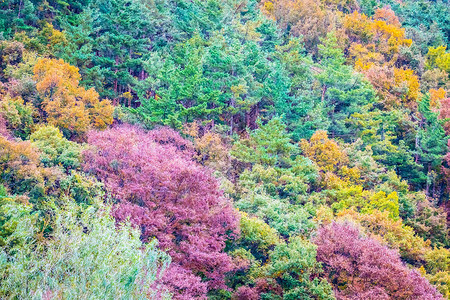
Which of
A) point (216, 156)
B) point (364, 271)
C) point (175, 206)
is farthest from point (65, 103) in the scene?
point (364, 271)

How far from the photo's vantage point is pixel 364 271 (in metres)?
22.8

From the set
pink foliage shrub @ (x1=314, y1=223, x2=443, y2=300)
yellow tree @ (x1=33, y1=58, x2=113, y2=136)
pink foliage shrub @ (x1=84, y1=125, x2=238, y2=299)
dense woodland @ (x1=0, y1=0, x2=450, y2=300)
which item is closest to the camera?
dense woodland @ (x1=0, y1=0, x2=450, y2=300)

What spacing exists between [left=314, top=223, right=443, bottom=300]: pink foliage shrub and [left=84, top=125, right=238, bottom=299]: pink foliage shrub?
223 inches

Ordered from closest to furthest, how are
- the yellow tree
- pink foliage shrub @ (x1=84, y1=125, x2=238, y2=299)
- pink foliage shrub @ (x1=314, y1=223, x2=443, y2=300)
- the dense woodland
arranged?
the dense woodland < pink foliage shrub @ (x1=84, y1=125, x2=238, y2=299) < pink foliage shrub @ (x1=314, y1=223, x2=443, y2=300) < the yellow tree

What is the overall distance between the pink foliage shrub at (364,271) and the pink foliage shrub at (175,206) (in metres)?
5.65

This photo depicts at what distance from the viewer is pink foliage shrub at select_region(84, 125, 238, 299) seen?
2156 centimetres

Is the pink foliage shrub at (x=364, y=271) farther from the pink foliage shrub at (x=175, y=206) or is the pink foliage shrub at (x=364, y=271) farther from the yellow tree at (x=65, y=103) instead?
the yellow tree at (x=65, y=103)

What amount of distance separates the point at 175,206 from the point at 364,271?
34.4 ft

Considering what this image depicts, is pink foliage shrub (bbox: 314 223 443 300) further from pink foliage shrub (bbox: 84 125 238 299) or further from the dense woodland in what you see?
pink foliage shrub (bbox: 84 125 238 299)

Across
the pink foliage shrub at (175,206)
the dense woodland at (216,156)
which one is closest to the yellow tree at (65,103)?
the dense woodland at (216,156)

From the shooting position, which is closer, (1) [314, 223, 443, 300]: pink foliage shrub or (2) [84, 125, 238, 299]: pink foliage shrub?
(2) [84, 125, 238, 299]: pink foliage shrub

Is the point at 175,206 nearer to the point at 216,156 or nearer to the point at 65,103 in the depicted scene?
the point at 216,156

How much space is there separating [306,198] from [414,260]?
30.5 ft

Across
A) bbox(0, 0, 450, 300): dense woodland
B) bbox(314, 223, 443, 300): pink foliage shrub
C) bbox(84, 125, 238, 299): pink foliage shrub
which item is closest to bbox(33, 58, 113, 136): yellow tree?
bbox(0, 0, 450, 300): dense woodland
